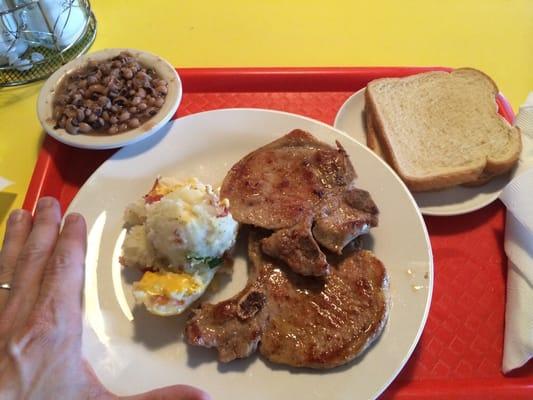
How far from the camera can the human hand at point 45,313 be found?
1.59 meters

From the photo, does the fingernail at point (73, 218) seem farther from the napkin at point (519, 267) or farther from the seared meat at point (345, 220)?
the napkin at point (519, 267)

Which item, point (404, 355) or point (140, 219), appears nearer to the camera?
point (404, 355)

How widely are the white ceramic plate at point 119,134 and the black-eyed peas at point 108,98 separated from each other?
0.03m

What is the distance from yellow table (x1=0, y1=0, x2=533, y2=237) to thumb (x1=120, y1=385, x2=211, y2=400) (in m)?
2.21

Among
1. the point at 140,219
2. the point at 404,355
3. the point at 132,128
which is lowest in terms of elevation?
the point at 404,355

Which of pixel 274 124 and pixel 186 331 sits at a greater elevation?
pixel 274 124

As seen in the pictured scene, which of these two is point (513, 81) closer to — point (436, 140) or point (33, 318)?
point (436, 140)

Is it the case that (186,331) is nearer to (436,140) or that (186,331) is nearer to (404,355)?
(404,355)

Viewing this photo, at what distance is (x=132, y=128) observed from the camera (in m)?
2.43

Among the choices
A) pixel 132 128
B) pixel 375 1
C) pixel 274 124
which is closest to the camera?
pixel 132 128

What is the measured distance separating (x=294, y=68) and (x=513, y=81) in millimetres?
1536

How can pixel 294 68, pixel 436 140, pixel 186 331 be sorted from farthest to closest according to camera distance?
pixel 294 68 < pixel 436 140 < pixel 186 331

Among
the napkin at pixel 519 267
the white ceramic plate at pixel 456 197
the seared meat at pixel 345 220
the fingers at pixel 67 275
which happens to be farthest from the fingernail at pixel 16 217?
the napkin at pixel 519 267

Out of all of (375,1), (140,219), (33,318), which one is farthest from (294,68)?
(33,318)
